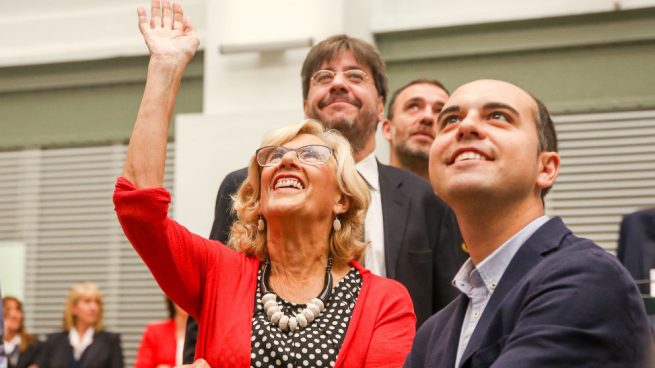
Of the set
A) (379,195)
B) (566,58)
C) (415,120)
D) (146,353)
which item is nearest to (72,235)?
(146,353)

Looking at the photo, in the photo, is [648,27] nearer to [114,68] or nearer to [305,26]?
[305,26]

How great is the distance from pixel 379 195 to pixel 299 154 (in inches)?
22.2

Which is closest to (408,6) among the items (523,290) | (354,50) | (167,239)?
(354,50)

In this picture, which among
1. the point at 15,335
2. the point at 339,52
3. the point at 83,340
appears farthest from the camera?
the point at 15,335

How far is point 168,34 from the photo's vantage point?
2781mm

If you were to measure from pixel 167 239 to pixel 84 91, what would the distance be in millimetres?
4759

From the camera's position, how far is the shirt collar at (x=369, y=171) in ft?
11.6

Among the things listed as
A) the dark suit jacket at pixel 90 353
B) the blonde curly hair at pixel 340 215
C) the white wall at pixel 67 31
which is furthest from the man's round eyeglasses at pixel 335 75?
the dark suit jacket at pixel 90 353

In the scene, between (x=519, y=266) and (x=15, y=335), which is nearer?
(x=519, y=266)

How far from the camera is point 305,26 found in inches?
236

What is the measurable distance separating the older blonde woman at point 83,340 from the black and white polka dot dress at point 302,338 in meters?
4.03

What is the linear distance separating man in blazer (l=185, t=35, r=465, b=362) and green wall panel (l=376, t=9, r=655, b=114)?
2.54m

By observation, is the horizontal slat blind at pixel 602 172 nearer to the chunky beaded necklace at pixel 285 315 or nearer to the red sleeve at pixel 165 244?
the chunky beaded necklace at pixel 285 315

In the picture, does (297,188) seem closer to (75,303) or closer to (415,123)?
(415,123)
